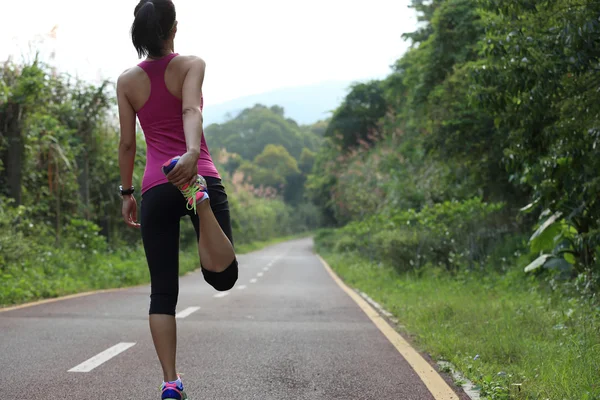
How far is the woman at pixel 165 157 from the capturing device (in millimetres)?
2969

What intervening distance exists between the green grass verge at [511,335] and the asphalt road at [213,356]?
1.35ft

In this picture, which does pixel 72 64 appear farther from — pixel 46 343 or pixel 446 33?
pixel 46 343

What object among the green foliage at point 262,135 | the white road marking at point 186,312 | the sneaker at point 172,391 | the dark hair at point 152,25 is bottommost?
the white road marking at point 186,312

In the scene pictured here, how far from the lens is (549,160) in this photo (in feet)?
20.2

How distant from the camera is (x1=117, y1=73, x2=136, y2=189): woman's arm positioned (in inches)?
122

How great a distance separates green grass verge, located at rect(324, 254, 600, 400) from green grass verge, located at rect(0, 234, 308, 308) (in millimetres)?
4837

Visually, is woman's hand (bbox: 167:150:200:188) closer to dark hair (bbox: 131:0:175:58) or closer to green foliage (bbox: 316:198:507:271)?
dark hair (bbox: 131:0:175:58)

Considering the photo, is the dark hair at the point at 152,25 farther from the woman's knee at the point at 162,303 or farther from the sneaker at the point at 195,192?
the woman's knee at the point at 162,303

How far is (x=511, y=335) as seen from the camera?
5.64 m

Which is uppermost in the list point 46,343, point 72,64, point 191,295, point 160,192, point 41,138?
point 72,64

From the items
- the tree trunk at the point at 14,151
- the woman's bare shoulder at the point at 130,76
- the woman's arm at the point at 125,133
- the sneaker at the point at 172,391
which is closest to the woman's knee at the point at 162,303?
the sneaker at the point at 172,391

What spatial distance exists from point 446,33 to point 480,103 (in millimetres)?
10029

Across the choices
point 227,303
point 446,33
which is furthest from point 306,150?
point 227,303

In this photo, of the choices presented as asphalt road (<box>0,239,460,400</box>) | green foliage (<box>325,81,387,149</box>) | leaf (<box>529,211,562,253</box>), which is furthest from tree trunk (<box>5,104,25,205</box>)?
green foliage (<box>325,81,387,149</box>)
